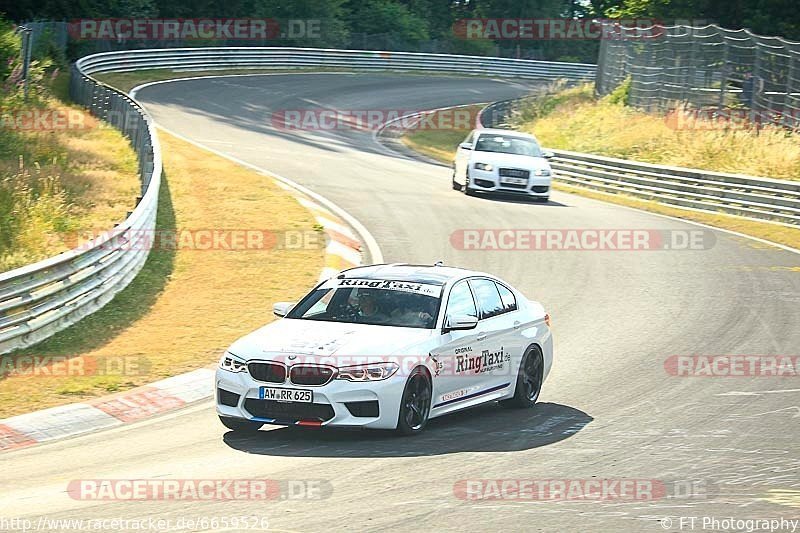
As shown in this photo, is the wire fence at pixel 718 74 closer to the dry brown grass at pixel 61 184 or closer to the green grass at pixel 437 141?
the green grass at pixel 437 141

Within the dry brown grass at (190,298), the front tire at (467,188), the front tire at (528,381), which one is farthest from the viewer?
the front tire at (467,188)

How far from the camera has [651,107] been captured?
39844 mm

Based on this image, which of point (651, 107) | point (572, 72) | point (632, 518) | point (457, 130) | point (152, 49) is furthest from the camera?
point (572, 72)

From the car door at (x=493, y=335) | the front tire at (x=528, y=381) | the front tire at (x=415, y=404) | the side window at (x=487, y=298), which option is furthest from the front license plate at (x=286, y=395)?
the front tire at (x=528, y=381)

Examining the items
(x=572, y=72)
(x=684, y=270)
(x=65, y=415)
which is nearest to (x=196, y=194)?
(x=684, y=270)

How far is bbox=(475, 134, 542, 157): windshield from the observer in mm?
29531

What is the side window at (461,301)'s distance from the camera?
11.7 metres

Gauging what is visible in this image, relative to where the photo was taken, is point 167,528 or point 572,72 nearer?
point 167,528

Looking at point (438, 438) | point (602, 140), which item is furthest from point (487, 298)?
point (602, 140)

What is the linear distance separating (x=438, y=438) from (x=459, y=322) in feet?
3.52

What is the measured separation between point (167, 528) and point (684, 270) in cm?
1494

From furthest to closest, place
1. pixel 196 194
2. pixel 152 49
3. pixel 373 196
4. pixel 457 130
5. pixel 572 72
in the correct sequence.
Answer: pixel 572 72
pixel 152 49
pixel 457 130
pixel 373 196
pixel 196 194

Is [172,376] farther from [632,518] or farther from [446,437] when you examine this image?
[632,518]

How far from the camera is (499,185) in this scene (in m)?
28.8
